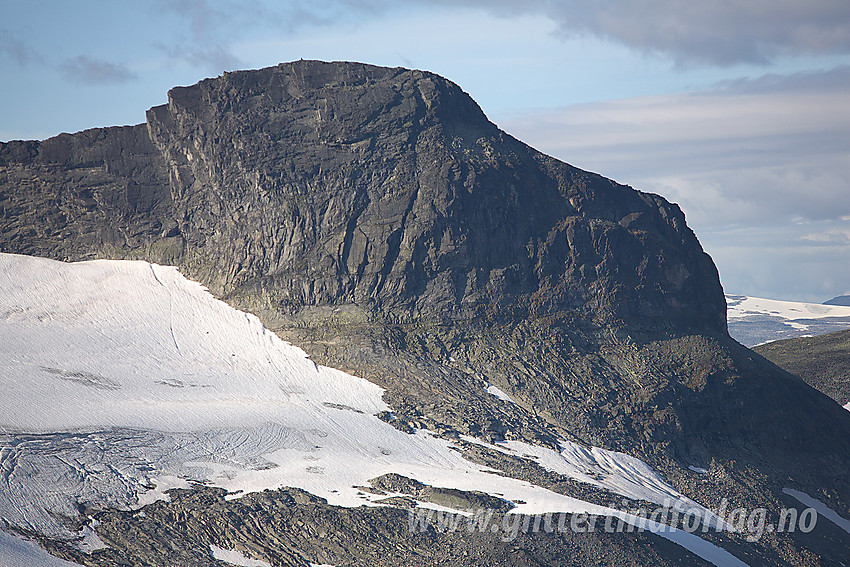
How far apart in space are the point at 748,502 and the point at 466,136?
42204mm

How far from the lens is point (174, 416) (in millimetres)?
75000

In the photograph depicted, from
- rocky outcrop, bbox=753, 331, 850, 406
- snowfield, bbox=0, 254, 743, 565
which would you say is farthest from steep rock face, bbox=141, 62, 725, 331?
rocky outcrop, bbox=753, 331, 850, 406

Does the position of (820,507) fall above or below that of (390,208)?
below

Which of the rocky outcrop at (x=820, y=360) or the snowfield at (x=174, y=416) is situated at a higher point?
the rocky outcrop at (x=820, y=360)

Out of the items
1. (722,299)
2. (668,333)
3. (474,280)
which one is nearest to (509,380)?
(474,280)

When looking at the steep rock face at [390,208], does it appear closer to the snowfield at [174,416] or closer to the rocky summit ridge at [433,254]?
the rocky summit ridge at [433,254]

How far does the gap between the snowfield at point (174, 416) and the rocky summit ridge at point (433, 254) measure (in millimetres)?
3013

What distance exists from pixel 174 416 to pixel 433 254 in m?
27.7

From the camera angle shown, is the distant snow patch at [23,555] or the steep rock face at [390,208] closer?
the distant snow patch at [23,555]

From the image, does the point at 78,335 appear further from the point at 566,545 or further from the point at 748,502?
the point at 748,502

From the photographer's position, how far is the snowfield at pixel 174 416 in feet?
216

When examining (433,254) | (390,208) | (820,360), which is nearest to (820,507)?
(433,254)

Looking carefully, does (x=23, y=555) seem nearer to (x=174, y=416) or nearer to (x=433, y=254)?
(x=174, y=416)

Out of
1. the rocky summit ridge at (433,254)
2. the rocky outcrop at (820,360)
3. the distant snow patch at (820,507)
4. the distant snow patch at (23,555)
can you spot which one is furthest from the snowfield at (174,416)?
the rocky outcrop at (820,360)
